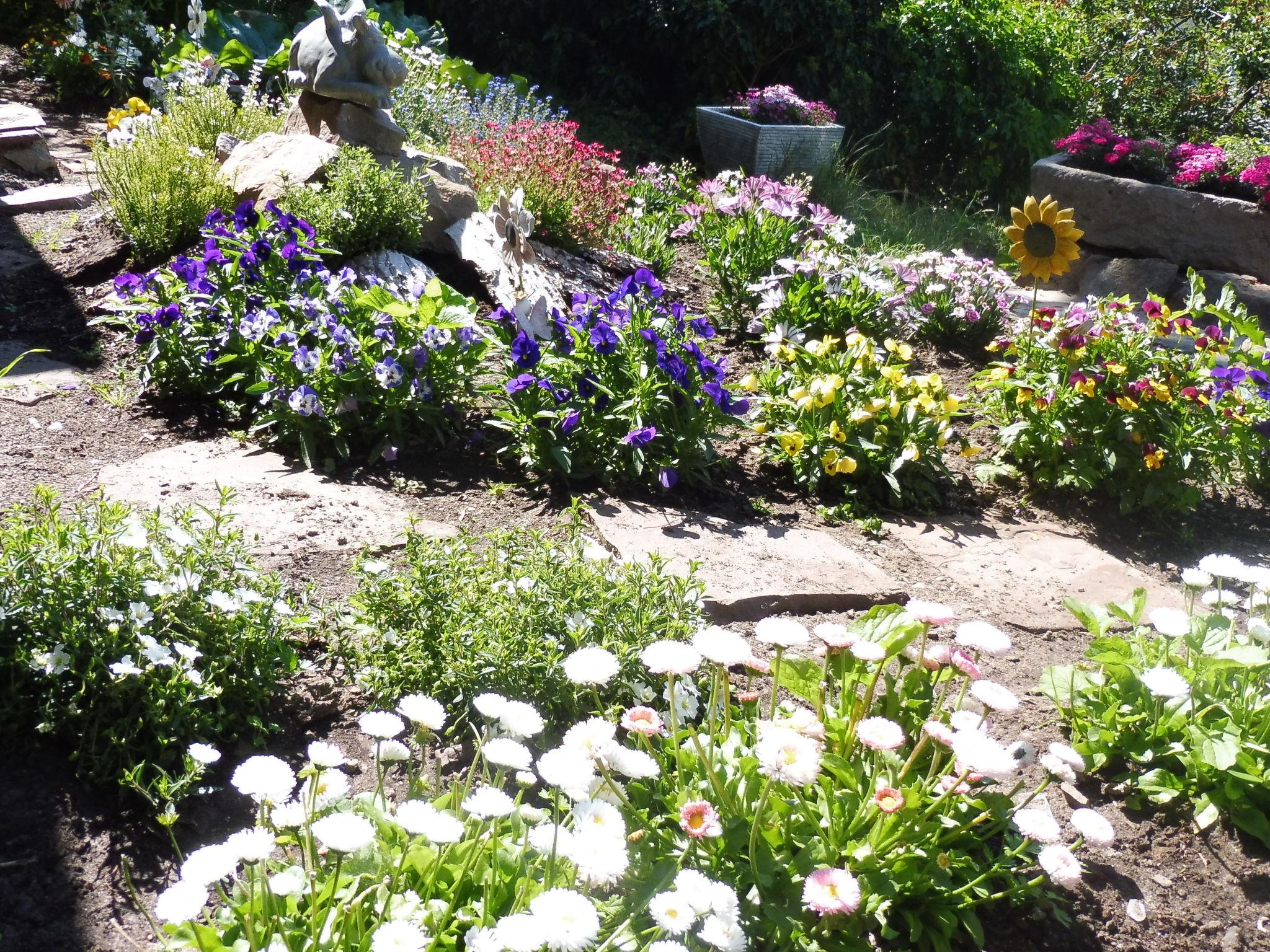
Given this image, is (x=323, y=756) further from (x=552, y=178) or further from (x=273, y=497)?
(x=552, y=178)

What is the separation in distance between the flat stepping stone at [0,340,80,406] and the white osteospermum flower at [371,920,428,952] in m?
3.31

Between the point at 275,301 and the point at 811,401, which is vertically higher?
the point at 275,301

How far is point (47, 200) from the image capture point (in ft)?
19.3

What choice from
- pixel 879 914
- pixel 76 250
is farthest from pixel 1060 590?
pixel 76 250

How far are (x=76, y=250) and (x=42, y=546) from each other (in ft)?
→ 12.3

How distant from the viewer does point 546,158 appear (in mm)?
6035

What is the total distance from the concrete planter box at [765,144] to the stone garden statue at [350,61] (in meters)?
3.48

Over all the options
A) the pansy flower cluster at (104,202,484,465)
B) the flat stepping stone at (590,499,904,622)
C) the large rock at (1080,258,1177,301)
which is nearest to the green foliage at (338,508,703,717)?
the flat stepping stone at (590,499,904,622)

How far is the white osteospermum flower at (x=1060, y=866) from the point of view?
177 cm

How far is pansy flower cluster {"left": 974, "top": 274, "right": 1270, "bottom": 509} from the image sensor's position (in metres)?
4.08

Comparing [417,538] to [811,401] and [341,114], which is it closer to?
[811,401]

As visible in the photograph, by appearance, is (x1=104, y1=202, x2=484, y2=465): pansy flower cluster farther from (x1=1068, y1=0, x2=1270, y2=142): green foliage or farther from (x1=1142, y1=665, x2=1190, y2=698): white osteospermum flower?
(x1=1068, y1=0, x2=1270, y2=142): green foliage

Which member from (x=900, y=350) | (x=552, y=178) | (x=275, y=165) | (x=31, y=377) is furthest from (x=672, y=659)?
(x=552, y=178)

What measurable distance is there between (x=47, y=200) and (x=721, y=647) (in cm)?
571
